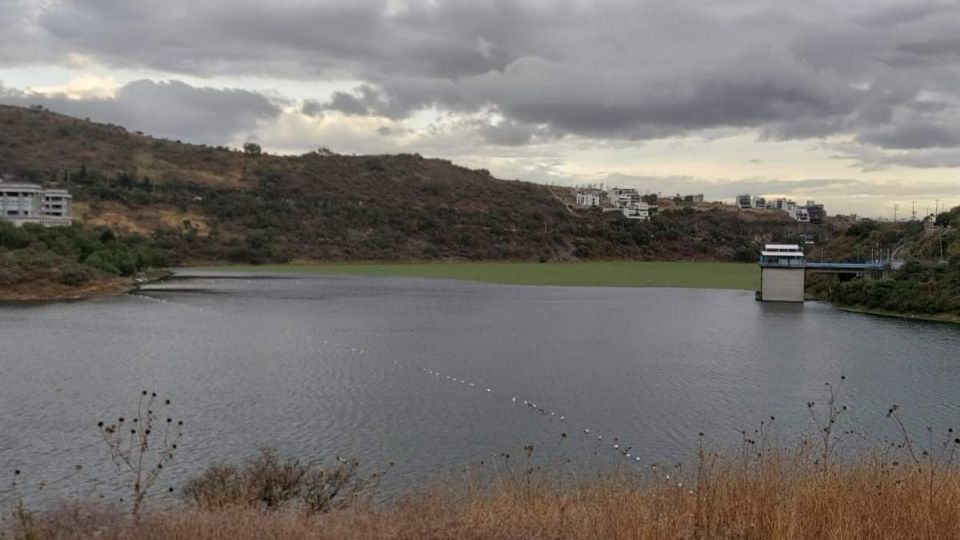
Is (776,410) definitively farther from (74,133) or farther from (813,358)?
(74,133)

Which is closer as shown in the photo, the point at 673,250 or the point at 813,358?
the point at 813,358

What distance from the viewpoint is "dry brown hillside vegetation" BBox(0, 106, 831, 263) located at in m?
123

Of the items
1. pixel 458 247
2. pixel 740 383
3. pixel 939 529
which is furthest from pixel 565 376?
pixel 458 247

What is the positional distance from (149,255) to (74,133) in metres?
80.0

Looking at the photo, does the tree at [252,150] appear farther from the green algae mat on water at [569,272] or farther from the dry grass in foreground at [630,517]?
the dry grass in foreground at [630,517]

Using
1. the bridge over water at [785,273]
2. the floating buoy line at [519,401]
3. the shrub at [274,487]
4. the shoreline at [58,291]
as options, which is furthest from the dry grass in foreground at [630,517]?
the bridge over water at [785,273]

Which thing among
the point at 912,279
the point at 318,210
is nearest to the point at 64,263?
the point at 912,279

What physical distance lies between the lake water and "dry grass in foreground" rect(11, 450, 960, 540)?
647 cm

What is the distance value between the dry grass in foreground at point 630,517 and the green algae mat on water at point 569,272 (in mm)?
78351

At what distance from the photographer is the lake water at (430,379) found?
66.4 feet

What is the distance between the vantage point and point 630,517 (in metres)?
9.45

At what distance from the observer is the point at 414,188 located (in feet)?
556

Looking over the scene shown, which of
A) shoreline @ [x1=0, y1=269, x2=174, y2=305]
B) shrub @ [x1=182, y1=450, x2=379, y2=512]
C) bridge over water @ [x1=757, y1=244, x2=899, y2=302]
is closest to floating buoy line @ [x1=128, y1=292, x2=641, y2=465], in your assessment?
shrub @ [x1=182, y1=450, x2=379, y2=512]

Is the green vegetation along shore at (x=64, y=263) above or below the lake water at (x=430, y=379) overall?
above
